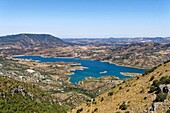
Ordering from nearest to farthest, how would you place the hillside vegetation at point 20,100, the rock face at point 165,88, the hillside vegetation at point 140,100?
the hillside vegetation at point 140,100
the rock face at point 165,88
the hillside vegetation at point 20,100

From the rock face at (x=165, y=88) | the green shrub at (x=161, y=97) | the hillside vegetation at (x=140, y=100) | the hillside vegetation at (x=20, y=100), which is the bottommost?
the hillside vegetation at (x=20, y=100)

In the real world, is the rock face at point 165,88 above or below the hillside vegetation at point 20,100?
above


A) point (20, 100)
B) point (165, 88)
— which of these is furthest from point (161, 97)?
point (20, 100)

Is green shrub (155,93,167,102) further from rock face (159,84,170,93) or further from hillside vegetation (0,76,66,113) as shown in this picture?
hillside vegetation (0,76,66,113)

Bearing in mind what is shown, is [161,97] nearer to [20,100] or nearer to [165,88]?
[165,88]

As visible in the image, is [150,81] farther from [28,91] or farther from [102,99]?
[28,91]

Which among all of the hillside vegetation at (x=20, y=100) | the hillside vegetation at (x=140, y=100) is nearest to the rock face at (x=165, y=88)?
the hillside vegetation at (x=140, y=100)

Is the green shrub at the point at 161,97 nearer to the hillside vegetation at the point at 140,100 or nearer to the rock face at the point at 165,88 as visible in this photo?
the hillside vegetation at the point at 140,100

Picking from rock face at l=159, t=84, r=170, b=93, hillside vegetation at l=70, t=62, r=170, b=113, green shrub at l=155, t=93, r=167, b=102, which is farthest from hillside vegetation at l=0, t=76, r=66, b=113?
green shrub at l=155, t=93, r=167, b=102

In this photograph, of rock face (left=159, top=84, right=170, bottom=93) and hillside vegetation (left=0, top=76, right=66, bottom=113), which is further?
hillside vegetation (left=0, top=76, right=66, bottom=113)
